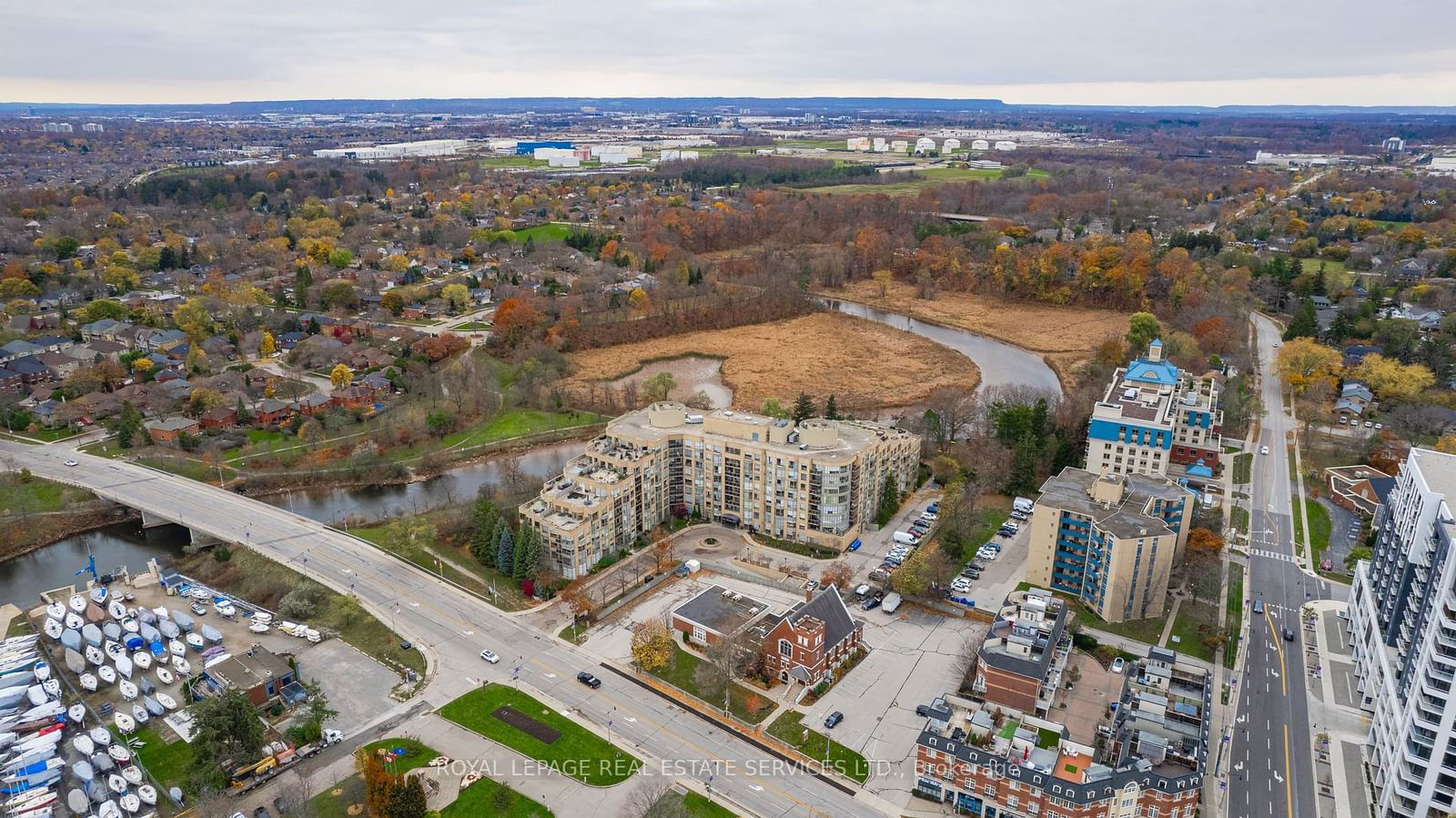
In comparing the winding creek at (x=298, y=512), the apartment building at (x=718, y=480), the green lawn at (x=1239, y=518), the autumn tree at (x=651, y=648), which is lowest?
the winding creek at (x=298, y=512)

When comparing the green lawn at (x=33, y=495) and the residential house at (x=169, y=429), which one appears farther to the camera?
the residential house at (x=169, y=429)

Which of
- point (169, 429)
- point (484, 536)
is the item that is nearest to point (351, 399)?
point (169, 429)

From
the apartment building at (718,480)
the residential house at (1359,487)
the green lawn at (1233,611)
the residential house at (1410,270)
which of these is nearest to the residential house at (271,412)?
the apartment building at (718,480)

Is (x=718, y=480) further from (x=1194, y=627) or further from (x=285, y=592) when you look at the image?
(x=1194, y=627)

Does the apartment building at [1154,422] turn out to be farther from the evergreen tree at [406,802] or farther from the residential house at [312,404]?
the residential house at [312,404]

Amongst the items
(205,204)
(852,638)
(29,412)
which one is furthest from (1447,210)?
(205,204)

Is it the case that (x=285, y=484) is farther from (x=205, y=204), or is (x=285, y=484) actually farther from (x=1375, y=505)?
(x=205, y=204)

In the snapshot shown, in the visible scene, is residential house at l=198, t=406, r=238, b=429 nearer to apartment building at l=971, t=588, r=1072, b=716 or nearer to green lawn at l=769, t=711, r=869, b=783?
green lawn at l=769, t=711, r=869, b=783

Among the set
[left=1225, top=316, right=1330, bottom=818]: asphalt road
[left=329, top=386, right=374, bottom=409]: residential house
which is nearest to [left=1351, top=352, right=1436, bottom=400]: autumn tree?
[left=1225, top=316, right=1330, bottom=818]: asphalt road
